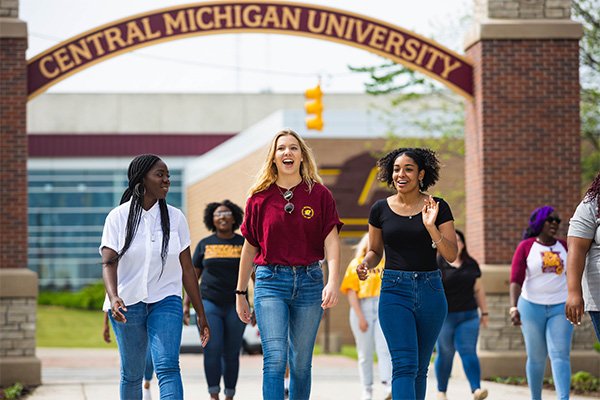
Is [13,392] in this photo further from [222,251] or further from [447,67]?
[447,67]

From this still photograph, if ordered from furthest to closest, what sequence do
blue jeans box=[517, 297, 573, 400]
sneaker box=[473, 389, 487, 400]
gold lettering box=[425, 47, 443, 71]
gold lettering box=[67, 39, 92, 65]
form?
gold lettering box=[425, 47, 443, 71]
gold lettering box=[67, 39, 92, 65]
sneaker box=[473, 389, 487, 400]
blue jeans box=[517, 297, 573, 400]

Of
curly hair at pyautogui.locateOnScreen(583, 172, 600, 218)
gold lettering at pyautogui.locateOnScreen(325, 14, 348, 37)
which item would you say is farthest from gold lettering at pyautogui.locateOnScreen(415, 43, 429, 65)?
curly hair at pyautogui.locateOnScreen(583, 172, 600, 218)

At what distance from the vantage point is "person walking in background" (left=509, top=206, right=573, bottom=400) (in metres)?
10.8

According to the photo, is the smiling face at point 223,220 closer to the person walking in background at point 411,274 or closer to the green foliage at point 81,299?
the person walking in background at point 411,274

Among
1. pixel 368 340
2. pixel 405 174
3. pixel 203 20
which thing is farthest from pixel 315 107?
pixel 405 174

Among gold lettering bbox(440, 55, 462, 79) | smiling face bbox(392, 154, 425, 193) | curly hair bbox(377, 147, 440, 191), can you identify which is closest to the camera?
smiling face bbox(392, 154, 425, 193)

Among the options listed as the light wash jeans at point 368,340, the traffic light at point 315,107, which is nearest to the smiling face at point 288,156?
the light wash jeans at point 368,340

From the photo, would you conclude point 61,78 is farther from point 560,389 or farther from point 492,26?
point 560,389

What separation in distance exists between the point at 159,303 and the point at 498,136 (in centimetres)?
944

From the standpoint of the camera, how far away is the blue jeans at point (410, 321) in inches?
326

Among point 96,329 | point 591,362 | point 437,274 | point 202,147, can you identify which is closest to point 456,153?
point 96,329

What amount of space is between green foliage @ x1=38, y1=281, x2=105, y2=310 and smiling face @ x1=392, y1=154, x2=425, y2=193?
125ft

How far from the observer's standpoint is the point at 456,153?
32281 mm

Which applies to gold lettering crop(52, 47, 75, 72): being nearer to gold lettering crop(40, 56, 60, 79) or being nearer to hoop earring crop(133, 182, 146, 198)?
gold lettering crop(40, 56, 60, 79)
